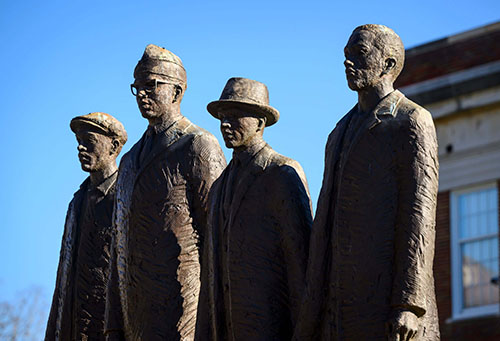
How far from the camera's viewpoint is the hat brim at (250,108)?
36.3 ft

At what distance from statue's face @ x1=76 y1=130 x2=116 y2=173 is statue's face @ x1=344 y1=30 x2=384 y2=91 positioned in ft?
11.8

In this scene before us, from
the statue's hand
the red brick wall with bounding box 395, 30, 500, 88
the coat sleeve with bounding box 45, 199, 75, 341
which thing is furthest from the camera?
the red brick wall with bounding box 395, 30, 500, 88

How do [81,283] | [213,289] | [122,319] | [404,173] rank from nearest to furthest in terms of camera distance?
1. [404,173]
2. [213,289]
3. [122,319]
4. [81,283]

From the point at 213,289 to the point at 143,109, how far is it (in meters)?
1.96

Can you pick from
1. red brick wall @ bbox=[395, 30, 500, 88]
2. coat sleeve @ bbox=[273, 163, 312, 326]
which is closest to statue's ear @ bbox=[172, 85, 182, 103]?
coat sleeve @ bbox=[273, 163, 312, 326]

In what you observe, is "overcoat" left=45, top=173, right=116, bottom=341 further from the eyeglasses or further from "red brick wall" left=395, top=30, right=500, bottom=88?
"red brick wall" left=395, top=30, right=500, bottom=88

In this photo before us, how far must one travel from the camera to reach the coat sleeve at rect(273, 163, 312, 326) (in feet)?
34.5

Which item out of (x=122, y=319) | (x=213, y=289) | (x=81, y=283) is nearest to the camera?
(x=213, y=289)

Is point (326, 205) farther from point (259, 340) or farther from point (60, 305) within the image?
point (60, 305)

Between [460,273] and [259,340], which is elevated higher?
[460,273]

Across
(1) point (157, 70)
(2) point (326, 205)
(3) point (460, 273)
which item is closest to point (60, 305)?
(1) point (157, 70)

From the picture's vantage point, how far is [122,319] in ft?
38.4

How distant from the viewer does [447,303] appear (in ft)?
74.7

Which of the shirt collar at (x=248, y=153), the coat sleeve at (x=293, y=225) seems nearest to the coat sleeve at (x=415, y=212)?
the coat sleeve at (x=293, y=225)
